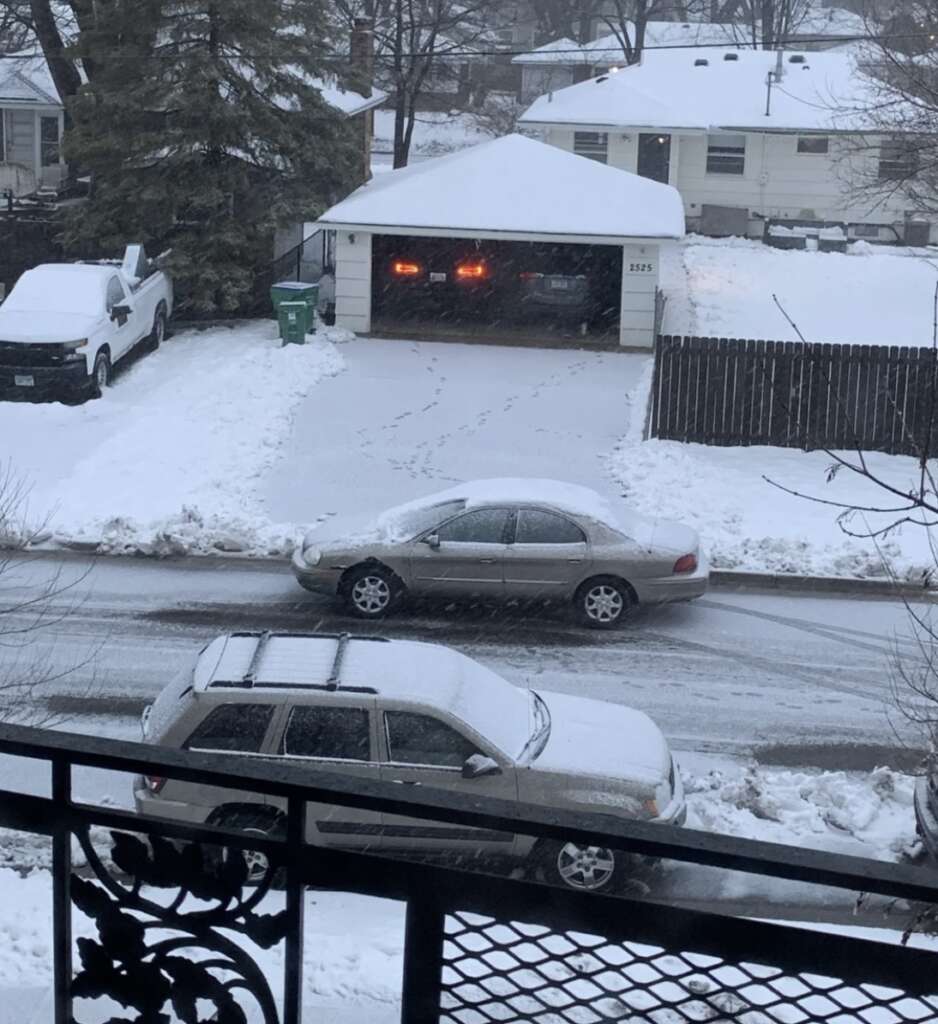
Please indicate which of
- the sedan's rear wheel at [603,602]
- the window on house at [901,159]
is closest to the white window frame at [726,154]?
the window on house at [901,159]

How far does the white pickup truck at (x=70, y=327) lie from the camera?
24094mm

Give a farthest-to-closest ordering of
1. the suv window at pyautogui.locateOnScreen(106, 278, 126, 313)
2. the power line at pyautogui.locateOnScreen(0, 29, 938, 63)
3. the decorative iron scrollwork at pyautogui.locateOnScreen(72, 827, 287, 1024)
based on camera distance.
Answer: the power line at pyautogui.locateOnScreen(0, 29, 938, 63) < the suv window at pyautogui.locateOnScreen(106, 278, 126, 313) < the decorative iron scrollwork at pyautogui.locateOnScreen(72, 827, 287, 1024)

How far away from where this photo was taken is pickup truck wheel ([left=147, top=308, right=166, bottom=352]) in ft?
94.0

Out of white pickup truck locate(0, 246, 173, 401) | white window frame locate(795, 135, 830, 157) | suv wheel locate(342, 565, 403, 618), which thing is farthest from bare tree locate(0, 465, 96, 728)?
white window frame locate(795, 135, 830, 157)

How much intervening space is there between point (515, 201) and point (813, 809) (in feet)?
68.5

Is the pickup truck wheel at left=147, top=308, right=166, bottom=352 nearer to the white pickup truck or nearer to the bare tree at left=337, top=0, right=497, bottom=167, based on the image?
the white pickup truck

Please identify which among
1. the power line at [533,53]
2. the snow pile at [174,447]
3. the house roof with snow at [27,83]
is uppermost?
the power line at [533,53]

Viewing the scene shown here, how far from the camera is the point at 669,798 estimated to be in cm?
1026

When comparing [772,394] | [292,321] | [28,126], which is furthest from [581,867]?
[28,126]

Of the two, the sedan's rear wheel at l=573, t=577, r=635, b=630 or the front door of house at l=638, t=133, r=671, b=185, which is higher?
the front door of house at l=638, t=133, r=671, b=185

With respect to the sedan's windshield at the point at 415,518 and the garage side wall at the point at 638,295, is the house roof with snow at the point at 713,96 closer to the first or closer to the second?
the garage side wall at the point at 638,295

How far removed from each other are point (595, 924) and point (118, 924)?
32.0 inches

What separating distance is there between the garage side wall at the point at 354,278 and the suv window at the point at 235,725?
802 inches

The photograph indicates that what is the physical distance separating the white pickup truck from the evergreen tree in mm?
2141
